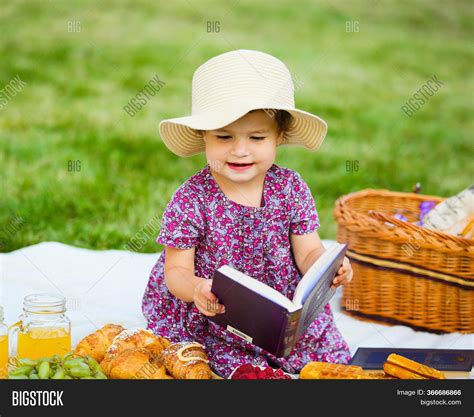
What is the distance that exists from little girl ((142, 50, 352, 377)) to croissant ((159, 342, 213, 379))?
4.7 inches

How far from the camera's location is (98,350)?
1918 mm

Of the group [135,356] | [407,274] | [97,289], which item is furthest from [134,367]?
[407,274]

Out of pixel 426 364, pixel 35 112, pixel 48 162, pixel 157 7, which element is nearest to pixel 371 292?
pixel 426 364

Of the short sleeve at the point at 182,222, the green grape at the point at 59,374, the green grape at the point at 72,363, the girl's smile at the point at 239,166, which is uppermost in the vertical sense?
the girl's smile at the point at 239,166

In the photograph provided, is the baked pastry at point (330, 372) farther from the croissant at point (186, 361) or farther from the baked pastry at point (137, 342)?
the baked pastry at point (137, 342)

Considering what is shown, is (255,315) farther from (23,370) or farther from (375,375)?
(23,370)

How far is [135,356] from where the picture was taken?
5.90 ft

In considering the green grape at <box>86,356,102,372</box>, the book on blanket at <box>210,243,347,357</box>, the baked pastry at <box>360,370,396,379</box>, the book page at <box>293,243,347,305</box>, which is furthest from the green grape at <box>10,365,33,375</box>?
the baked pastry at <box>360,370,396,379</box>

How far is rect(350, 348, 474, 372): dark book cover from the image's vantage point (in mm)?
1982

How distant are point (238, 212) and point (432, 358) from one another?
61 cm

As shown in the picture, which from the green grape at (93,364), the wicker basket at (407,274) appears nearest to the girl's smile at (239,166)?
the green grape at (93,364)

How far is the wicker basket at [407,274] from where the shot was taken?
90.5 inches

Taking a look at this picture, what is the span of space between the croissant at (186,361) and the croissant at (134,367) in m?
0.02
